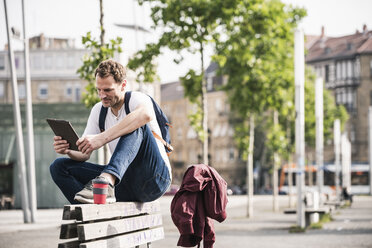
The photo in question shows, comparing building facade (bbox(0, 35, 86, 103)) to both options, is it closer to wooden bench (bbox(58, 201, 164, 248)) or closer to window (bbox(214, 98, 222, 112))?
window (bbox(214, 98, 222, 112))

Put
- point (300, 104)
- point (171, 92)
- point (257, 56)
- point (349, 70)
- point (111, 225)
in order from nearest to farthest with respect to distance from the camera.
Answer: point (111, 225) < point (300, 104) < point (257, 56) < point (349, 70) < point (171, 92)

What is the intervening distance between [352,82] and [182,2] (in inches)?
2989

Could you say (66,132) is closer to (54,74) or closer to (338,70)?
(54,74)

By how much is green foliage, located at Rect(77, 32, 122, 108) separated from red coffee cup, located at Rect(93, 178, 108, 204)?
11781mm

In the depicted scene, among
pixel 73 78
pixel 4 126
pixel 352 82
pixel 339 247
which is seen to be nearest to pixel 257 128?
pixel 352 82

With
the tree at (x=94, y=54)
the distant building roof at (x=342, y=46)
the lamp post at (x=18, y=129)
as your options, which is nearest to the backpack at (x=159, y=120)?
the tree at (x=94, y=54)

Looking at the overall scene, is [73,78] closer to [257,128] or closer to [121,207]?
[257,128]

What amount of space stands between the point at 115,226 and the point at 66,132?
3.03 ft

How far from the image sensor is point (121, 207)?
579cm

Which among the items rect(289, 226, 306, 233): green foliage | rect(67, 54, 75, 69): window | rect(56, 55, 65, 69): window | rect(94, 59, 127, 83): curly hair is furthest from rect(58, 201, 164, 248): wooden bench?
rect(56, 55, 65, 69): window

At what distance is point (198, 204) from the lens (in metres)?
7.34

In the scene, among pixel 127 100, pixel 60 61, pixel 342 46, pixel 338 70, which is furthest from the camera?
pixel 342 46

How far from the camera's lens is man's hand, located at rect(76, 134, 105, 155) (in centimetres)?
591

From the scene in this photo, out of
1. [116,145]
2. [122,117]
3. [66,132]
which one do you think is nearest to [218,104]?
[122,117]
